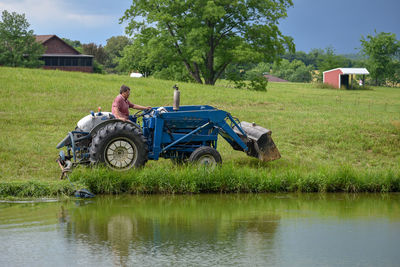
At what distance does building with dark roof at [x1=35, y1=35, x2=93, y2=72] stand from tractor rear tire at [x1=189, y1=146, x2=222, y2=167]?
2545 inches

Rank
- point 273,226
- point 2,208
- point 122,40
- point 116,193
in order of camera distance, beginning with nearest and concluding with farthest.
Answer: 1. point 273,226
2. point 2,208
3. point 116,193
4. point 122,40

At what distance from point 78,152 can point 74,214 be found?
2.97 metres

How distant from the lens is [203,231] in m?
8.12

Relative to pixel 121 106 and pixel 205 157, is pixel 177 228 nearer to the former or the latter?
pixel 205 157

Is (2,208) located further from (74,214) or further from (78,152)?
(78,152)

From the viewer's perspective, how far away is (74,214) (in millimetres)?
9078

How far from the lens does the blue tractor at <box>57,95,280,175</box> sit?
11492 mm

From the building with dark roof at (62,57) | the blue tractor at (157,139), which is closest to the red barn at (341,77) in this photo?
the building with dark roof at (62,57)

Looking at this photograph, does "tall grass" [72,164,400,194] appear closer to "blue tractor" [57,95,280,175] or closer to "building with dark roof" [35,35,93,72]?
"blue tractor" [57,95,280,175]

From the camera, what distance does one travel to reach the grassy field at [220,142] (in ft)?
37.1

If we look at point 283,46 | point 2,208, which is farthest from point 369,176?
point 283,46

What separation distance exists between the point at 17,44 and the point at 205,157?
5929 centimetres

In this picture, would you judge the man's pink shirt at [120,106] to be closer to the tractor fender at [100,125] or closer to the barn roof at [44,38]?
the tractor fender at [100,125]

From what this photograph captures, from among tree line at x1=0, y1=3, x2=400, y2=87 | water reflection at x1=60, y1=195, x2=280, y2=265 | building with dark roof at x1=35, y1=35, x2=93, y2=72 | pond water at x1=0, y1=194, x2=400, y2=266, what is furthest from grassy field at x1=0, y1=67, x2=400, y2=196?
building with dark roof at x1=35, y1=35, x2=93, y2=72
